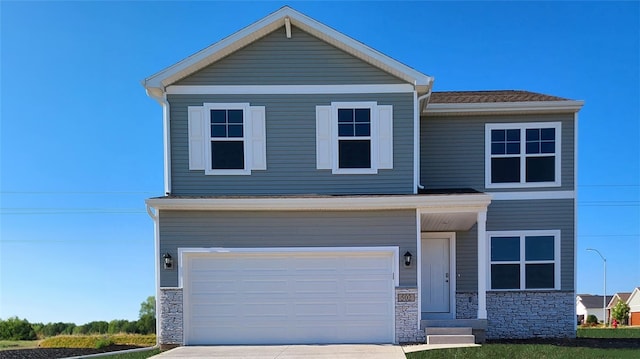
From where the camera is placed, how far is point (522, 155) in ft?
33.1

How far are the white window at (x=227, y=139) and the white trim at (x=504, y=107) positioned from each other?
13.8ft

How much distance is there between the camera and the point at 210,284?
871cm

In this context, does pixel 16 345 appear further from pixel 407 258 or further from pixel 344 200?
pixel 407 258

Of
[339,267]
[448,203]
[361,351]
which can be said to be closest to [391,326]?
[361,351]

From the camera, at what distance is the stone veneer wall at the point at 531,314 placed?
32.3 feet

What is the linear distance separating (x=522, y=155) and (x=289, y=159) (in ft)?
18.7

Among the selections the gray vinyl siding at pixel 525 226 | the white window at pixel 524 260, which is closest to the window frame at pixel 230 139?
the gray vinyl siding at pixel 525 226

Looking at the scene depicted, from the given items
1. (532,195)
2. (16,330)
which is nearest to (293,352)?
(532,195)

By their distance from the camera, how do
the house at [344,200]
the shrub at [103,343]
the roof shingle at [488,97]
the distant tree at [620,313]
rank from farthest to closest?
the distant tree at [620,313] → the roof shingle at [488,97] → the shrub at [103,343] → the house at [344,200]

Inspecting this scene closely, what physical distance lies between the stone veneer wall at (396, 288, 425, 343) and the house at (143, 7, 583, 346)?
0.09ft

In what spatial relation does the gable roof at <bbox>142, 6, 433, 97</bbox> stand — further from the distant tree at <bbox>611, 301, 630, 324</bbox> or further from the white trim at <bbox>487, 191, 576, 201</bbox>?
the distant tree at <bbox>611, 301, 630, 324</bbox>

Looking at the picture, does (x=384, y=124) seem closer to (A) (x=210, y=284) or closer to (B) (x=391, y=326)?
(B) (x=391, y=326)

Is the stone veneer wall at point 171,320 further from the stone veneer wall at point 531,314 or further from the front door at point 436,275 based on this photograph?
the stone veneer wall at point 531,314

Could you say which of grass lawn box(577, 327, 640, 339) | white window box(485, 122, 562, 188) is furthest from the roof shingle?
grass lawn box(577, 327, 640, 339)
